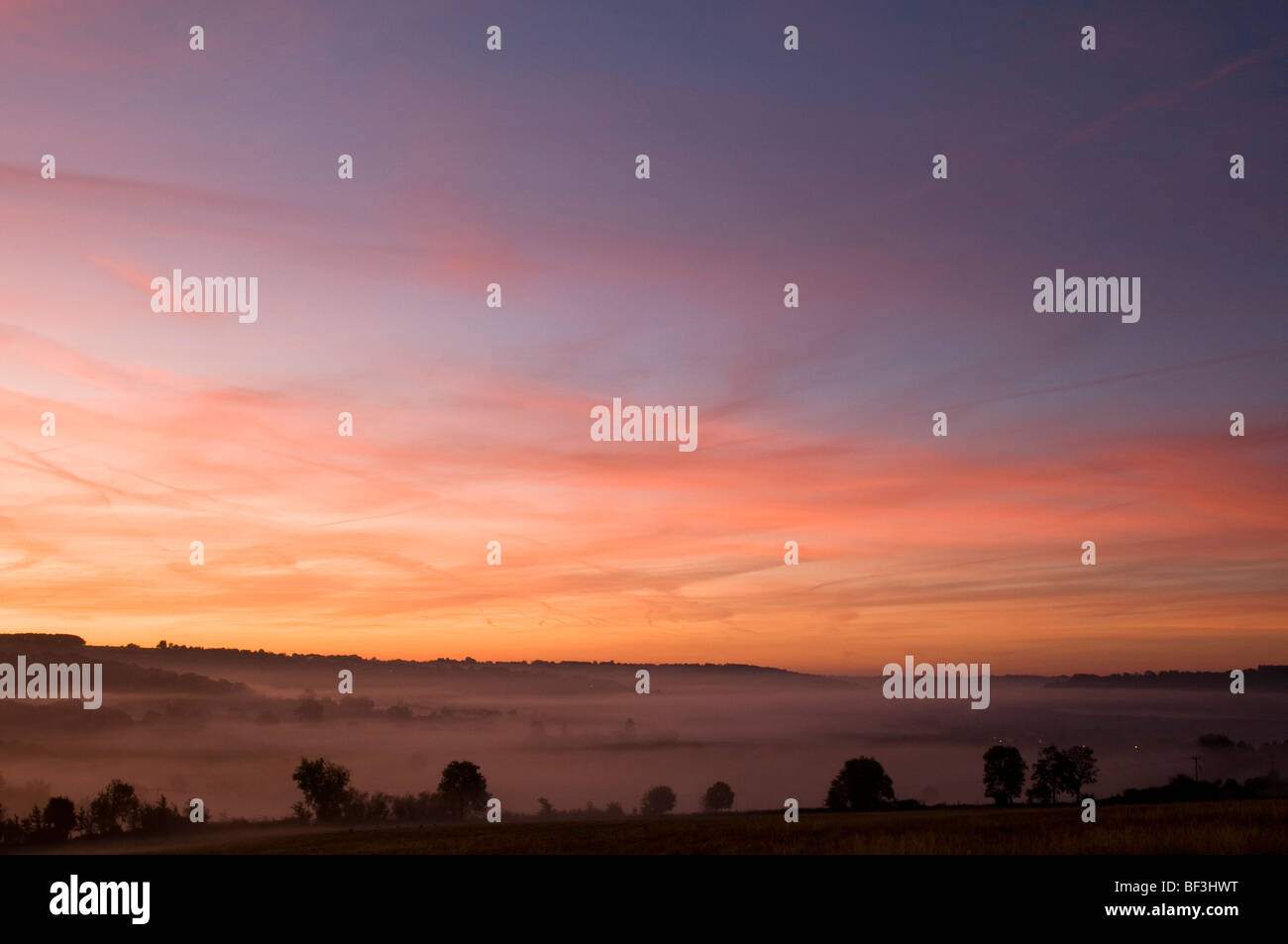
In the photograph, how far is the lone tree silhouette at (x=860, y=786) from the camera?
169 m

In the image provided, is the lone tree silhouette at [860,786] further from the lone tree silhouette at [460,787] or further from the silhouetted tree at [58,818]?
the silhouetted tree at [58,818]

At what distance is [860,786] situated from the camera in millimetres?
171000

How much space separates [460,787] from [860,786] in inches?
3164

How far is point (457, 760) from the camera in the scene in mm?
189875

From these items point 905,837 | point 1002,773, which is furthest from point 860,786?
point 905,837

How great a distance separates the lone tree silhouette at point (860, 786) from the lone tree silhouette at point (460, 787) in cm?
7217

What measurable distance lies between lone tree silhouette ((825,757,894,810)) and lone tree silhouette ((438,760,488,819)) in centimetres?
7217

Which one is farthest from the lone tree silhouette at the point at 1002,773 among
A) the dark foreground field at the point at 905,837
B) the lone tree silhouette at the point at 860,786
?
the dark foreground field at the point at 905,837

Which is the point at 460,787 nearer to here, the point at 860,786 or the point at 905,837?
the point at 860,786

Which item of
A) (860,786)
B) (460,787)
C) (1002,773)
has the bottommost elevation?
(1002,773)

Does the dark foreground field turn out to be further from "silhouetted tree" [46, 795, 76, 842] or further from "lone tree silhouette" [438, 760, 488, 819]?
"silhouetted tree" [46, 795, 76, 842]

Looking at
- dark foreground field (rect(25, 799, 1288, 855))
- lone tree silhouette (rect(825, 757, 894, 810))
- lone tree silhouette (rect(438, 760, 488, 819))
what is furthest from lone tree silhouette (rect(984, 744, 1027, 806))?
dark foreground field (rect(25, 799, 1288, 855))

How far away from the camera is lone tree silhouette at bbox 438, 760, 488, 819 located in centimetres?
18312
